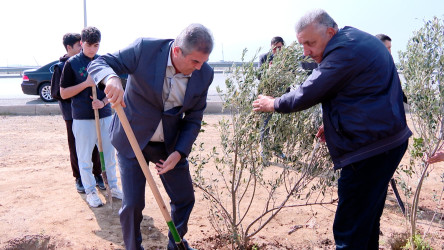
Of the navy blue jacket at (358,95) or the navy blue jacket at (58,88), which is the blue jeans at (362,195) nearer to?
the navy blue jacket at (358,95)

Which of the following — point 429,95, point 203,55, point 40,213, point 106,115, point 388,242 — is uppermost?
point 203,55

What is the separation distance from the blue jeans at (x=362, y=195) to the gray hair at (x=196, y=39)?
3.78 ft

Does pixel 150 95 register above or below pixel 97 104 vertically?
above

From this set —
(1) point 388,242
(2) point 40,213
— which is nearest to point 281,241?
(1) point 388,242

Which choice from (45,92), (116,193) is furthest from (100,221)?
(45,92)

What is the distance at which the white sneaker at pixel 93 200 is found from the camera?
4621 millimetres

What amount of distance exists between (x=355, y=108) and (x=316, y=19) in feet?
1.85

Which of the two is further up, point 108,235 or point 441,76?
point 441,76

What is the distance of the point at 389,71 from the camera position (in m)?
2.53

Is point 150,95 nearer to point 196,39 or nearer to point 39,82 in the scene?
point 196,39

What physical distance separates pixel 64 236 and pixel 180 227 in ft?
4.05

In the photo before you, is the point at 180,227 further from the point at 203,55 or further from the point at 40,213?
the point at 40,213

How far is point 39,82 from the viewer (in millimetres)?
13859

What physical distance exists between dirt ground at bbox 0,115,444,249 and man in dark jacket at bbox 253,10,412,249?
129 cm
